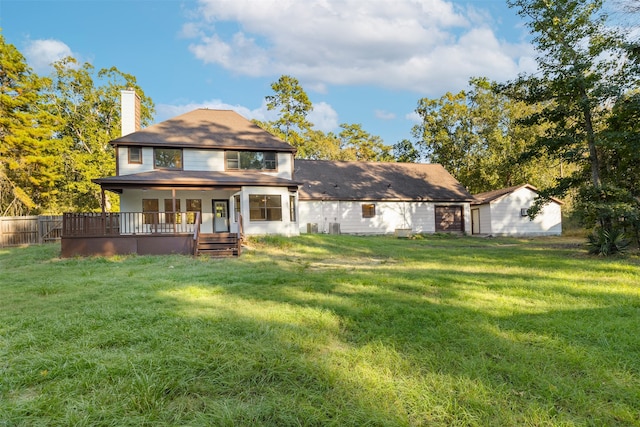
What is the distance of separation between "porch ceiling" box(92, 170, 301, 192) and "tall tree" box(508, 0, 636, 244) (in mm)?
10490

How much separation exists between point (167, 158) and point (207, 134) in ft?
7.99

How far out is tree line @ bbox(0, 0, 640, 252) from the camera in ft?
35.1

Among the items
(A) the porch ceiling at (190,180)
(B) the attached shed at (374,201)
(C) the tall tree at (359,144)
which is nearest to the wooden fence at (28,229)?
(A) the porch ceiling at (190,180)

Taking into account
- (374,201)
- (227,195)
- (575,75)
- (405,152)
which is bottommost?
(374,201)

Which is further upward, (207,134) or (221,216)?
(207,134)

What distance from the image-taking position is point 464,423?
220cm

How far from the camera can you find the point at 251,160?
17.3 m

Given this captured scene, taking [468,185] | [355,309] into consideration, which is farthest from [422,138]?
[355,309]

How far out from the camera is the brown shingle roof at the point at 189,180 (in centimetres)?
1336

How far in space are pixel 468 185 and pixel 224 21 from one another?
25.5m

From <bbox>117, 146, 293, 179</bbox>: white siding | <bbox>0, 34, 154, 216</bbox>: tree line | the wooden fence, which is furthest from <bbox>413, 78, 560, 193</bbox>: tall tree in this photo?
the wooden fence

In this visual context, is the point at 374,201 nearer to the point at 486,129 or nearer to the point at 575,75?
the point at 575,75

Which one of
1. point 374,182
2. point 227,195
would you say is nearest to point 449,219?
point 374,182

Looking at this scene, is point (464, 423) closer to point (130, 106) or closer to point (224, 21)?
point (224, 21)
